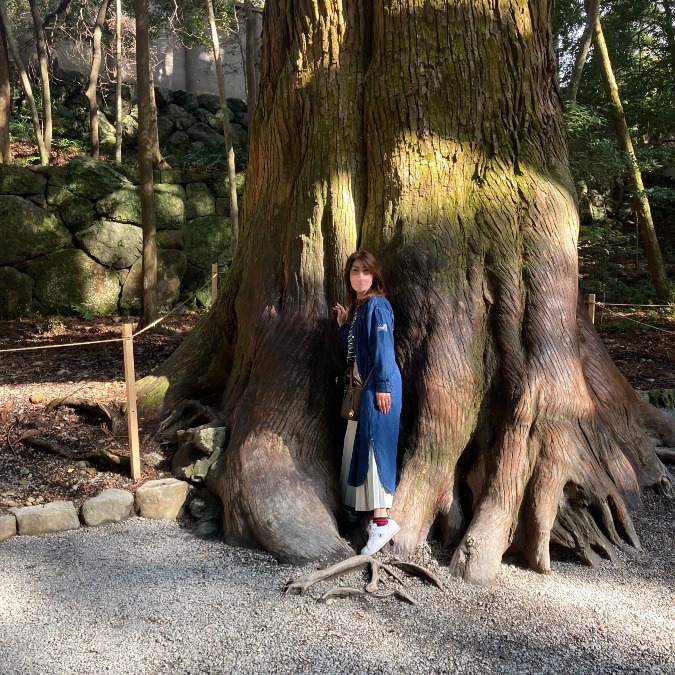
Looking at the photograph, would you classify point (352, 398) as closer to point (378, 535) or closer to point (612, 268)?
point (378, 535)

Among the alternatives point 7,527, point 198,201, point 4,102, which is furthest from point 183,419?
point 4,102

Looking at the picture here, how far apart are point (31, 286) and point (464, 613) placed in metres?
9.71

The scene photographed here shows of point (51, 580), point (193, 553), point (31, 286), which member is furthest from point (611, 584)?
point (31, 286)

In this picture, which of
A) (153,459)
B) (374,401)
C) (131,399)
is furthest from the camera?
(153,459)

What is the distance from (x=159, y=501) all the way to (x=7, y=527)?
2.80 ft

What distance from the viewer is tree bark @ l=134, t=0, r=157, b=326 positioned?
912 centimetres

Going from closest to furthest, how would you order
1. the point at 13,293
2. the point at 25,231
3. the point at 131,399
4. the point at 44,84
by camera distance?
the point at 131,399
the point at 13,293
the point at 25,231
the point at 44,84

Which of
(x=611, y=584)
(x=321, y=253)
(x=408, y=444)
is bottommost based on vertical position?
(x=611, y=584)

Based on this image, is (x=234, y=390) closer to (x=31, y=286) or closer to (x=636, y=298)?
(x=31, y=286)

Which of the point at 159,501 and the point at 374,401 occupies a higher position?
the point at 374,401

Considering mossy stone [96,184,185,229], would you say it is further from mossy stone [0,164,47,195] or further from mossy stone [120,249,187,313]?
mossy stone [0,164,47,195]

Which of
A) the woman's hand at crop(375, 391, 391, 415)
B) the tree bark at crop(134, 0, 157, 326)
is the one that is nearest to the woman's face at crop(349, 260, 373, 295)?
the woman's hand at crop(375, 391, 391, 415)

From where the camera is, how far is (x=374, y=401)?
12.7ft

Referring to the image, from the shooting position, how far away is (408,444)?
4.09 meters
